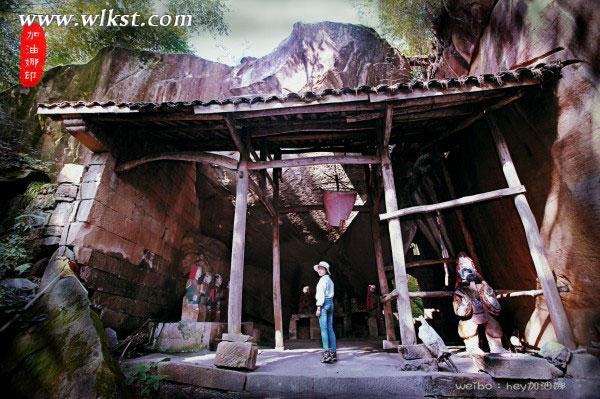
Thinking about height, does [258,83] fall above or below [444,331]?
above

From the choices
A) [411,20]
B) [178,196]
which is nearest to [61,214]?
[178,196]

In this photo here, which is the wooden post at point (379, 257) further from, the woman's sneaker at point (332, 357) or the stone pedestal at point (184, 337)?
the stone pedestal at point (184, 337)

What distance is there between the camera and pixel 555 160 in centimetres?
470

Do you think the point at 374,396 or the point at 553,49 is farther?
the point at 553,49

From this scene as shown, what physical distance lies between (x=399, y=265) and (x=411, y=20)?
27.1 feet

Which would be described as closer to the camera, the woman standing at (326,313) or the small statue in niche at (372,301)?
the woman standing at (326,313)

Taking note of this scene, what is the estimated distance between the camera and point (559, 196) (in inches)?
181

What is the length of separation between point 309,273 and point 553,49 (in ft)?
34.5

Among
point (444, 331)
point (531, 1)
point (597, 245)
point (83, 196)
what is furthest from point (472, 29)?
point (83, 196)

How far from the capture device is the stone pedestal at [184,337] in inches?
240

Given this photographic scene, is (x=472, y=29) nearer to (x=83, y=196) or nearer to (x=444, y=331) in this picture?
(x=444, y=331)

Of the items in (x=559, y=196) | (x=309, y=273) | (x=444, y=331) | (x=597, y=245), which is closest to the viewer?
(x=597, y=245)

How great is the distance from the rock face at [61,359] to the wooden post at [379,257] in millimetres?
5064

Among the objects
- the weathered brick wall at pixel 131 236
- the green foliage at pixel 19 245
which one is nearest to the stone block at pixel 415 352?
the weathered brick wall at pixel 131 236
